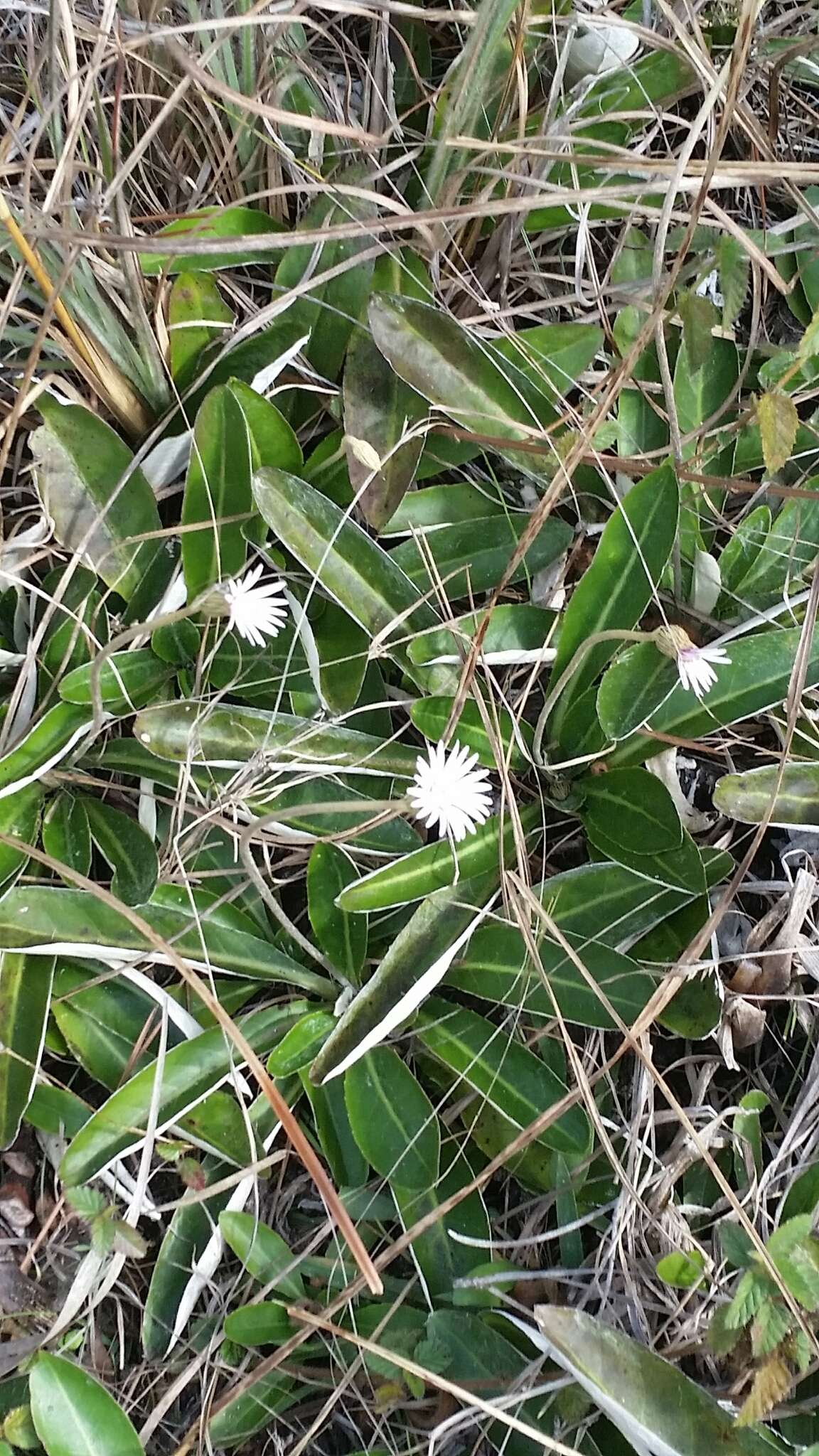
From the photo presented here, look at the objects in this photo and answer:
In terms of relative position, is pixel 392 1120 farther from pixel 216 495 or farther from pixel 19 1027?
pixel 216 495

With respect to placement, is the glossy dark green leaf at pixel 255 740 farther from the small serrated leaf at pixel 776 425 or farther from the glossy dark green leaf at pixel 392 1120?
the small serrated leaf at pixel 776 425

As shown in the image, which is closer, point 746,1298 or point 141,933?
point 746,1298

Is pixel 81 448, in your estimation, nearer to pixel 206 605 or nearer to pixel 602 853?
pixel 206 605

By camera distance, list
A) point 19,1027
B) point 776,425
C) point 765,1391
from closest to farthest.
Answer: point 765,1391 < point 776,425 < point 19,1027

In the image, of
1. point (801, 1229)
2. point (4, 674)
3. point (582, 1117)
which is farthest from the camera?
point (4, 674)

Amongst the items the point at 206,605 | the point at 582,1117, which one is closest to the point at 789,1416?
the point at 582,1117

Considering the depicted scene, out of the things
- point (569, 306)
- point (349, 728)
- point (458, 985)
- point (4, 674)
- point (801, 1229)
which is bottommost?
point (801, 1229)

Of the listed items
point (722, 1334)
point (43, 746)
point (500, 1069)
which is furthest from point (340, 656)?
point (722, 1334)

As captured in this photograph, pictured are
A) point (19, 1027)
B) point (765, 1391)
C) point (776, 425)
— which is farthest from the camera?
point (19, 1027)
